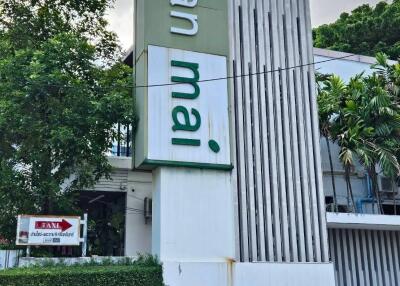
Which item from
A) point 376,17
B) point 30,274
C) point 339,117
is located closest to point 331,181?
point 339,117

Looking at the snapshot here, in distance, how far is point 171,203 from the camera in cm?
1137

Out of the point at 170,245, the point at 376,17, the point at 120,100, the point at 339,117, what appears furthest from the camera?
the point at 376,17

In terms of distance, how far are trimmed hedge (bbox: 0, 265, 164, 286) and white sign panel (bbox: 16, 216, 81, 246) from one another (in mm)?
743

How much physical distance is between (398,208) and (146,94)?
11.2m

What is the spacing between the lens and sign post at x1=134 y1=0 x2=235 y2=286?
1134cm

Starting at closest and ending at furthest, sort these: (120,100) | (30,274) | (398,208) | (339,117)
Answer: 1. (30,274)
2. (120,100)
3. (339,117)
4. (398,208)

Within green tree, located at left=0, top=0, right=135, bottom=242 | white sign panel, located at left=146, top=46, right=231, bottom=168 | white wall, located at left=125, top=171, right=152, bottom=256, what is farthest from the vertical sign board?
white wall, located at left=125, top=171, right=152, bottom=256

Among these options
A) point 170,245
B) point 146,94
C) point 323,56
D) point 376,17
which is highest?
point 376,17

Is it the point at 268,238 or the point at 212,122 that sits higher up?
the point at 212,122

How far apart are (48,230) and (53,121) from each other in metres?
2.53

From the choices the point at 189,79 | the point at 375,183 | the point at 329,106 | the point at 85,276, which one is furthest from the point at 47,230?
the point at 375,183

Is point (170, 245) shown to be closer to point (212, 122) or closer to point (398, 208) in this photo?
point (212, 122)

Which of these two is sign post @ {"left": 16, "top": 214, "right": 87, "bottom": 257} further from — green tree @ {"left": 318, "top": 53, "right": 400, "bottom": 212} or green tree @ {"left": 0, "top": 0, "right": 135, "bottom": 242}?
green tree @ {"left": 318, "top": 53, "right": 400, "bottom": 212}

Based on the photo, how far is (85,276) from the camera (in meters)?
10.2
